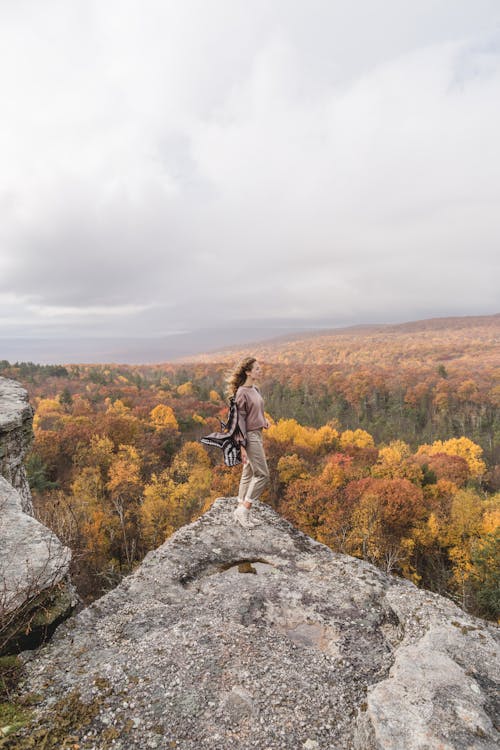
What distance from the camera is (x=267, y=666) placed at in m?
4.44

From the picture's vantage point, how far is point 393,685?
3.95m

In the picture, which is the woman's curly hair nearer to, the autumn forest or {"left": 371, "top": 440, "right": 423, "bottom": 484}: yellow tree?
the autumn forest

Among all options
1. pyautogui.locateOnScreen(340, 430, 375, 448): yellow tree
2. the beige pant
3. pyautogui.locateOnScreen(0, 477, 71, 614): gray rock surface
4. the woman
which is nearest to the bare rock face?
pyautogui.locateOnScreen(0, 477, 71, 614): gray rock surface

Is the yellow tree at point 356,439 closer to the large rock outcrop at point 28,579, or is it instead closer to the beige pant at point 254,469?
the beige pant at point 254,469

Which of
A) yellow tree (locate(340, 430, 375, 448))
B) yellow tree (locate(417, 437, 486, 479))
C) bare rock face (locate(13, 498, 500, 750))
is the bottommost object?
yellow tree (locate(417, 437, 486, 479))

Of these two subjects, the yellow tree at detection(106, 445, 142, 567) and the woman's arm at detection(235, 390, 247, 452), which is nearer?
the woman's arm at detection(235, 390, 247, 452)

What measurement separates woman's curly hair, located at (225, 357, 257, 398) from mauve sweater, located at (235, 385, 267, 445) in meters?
0.16

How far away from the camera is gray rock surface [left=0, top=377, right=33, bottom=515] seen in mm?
8164

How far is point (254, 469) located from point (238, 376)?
189 centimetres

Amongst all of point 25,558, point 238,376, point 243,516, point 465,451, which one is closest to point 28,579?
point 25,558

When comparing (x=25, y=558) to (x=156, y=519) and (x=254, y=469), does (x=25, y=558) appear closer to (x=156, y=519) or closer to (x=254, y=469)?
(x=254, y=469)

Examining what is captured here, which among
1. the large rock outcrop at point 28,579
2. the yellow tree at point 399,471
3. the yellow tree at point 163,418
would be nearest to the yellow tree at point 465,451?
the yellow tree at point 399,471

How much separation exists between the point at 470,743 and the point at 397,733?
614mm

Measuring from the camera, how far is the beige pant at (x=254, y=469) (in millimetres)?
7164
